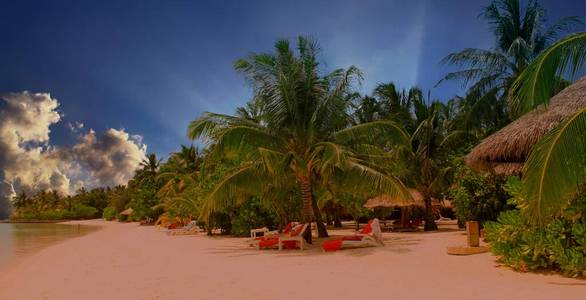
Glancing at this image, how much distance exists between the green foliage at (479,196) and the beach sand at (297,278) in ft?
11.2

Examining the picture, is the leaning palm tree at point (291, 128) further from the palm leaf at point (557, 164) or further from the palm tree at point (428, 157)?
the palm leaf at point (557, 164)

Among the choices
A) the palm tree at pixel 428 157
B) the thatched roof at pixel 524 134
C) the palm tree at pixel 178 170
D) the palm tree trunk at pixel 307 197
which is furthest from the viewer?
the palm tree at pixel 178 170

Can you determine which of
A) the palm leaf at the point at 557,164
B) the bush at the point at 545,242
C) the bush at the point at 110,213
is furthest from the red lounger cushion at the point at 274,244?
the bush at the point at 110,213

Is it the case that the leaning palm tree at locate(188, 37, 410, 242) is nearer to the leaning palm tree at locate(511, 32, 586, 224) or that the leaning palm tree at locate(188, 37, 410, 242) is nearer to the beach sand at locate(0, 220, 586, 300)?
the beach sand at locate(0, 220, 586, 300)

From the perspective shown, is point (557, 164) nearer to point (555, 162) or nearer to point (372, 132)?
point (555, 162)

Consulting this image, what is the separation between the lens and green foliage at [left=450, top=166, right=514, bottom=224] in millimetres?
12352

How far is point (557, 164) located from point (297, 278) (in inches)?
157

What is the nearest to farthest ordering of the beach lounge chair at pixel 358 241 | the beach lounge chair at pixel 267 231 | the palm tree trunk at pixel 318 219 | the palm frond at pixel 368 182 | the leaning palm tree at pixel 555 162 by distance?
the leaning palm tree at pixel 555 162
the beach lounge chair at pixel 358 241
the palm frond at pixel 368 182
the beach lounge chair at pixel 267 231
the palm tree trunk at pixel 318 219

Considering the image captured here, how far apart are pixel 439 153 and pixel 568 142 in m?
13.8

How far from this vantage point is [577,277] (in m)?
5.55

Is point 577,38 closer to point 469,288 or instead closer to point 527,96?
point 527,96

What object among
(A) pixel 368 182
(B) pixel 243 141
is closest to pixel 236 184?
(B) pixel 243 141

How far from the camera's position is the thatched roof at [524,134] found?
27.8ft

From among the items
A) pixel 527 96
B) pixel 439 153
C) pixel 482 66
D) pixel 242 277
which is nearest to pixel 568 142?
pixel 527 96
